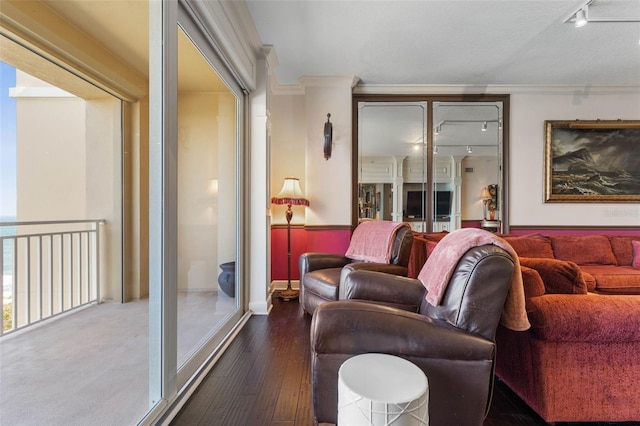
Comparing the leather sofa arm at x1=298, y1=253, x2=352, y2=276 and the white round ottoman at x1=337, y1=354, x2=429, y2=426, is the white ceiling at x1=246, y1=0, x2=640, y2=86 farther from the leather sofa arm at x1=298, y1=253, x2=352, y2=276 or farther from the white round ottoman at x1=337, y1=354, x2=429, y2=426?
the white round ottoman at x1=337, y1=354, x2=429, y2=426

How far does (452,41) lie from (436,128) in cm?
124

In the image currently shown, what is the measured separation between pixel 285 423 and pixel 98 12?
3090 mm

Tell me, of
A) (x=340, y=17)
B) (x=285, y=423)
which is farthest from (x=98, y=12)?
(x=285, y=423)

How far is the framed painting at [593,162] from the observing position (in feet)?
12.3

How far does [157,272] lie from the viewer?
1.42 metres

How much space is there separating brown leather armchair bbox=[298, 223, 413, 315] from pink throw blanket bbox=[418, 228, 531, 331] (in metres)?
0.82

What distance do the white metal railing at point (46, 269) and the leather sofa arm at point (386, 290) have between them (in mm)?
2577

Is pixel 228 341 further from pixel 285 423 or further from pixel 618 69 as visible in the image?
pixel 618 69

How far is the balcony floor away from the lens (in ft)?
4.76

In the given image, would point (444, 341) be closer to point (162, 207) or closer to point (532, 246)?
point (162, 207)

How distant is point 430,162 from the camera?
12.5 feet

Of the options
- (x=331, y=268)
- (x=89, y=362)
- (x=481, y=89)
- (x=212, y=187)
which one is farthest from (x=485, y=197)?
(x=89, y=362)

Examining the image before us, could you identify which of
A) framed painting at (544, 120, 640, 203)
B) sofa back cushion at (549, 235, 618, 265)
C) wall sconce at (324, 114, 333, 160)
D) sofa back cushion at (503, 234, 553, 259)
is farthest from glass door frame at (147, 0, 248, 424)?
framed painting at (544, 120, 640, 203)

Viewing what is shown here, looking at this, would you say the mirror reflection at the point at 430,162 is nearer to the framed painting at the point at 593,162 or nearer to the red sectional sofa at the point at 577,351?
the framed painting at the point at 593,162
